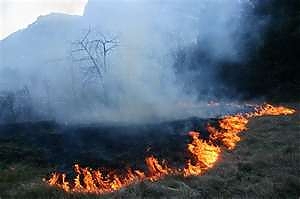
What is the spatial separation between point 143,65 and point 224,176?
2081cm

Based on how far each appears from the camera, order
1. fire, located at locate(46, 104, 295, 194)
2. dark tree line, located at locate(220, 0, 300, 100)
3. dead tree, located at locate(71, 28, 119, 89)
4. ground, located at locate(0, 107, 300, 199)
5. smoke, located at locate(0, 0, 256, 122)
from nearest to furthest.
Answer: ground, located at locate(0, 107, 300, 199) → fire, located at locate(46, 104, 295, 194) → smoke, located at locate(0, 0, 256, 122) → dead tree, located at locate(71, 28, 119, 89) → dark tree line, located at locate(220, 0, 300, 100)

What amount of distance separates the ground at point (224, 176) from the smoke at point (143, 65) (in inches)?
328

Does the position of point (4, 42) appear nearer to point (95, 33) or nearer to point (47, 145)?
point (95, 33)

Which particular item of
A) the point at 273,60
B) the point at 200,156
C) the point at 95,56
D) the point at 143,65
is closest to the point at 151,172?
the point at 200,156

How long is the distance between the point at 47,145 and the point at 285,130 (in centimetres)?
1193

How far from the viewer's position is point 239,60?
48.6 metres

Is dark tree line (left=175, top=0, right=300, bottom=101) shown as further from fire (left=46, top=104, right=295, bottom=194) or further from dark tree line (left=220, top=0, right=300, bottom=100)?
fire (left=46, top=104, right=295, bottom=194)

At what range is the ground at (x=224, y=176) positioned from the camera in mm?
17016

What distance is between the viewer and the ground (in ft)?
55.8

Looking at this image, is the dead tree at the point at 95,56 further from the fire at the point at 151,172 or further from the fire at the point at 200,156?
the fire at the point at 200,156

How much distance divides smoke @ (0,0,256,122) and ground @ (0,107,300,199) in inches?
328

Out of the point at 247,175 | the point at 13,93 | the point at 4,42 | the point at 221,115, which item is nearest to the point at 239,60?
the point at 221,115

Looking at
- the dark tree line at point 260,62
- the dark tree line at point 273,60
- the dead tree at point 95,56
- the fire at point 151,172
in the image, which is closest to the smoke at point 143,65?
the dark tree line at point 260,62

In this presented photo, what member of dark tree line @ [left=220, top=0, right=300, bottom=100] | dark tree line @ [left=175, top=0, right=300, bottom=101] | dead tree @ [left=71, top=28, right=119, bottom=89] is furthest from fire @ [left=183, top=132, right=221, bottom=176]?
dark tree line @ [left=220, top=0, right=300, bottom=100]
